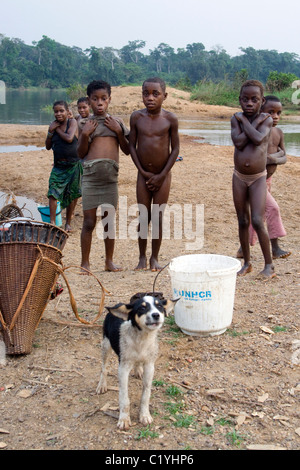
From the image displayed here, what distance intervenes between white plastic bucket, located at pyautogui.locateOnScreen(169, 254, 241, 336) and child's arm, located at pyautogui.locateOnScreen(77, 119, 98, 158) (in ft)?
6.34

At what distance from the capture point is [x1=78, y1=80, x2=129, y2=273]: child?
5133 mm

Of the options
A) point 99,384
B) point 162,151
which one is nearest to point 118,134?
point 162,151

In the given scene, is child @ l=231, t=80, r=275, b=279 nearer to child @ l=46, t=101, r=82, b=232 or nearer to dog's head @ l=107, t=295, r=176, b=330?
dog's head @ l=107, t=295, r=176, b=330

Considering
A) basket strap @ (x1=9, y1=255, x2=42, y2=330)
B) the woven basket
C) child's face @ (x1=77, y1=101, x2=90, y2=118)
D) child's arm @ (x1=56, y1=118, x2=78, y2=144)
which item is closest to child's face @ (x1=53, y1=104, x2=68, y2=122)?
child's arm @ (x1=56, y1=118, x2=78, y2=144)

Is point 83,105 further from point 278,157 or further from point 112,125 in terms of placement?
point 278,157

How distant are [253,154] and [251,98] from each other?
497mm

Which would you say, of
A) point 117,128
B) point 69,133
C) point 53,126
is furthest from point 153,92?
point 53,126

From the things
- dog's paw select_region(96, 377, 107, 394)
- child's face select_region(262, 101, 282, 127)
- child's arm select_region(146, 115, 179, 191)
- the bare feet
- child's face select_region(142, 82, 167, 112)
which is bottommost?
dog's paw select_region(96, 377, 107, 394)

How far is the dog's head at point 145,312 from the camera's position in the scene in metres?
2.67

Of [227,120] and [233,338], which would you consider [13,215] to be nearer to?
[233,338]

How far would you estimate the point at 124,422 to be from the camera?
2.73 m

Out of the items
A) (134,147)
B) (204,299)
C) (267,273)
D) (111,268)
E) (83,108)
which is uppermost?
(83,108)

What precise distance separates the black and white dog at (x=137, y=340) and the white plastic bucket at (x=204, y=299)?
0.66m

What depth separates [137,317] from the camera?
2.75 meters
